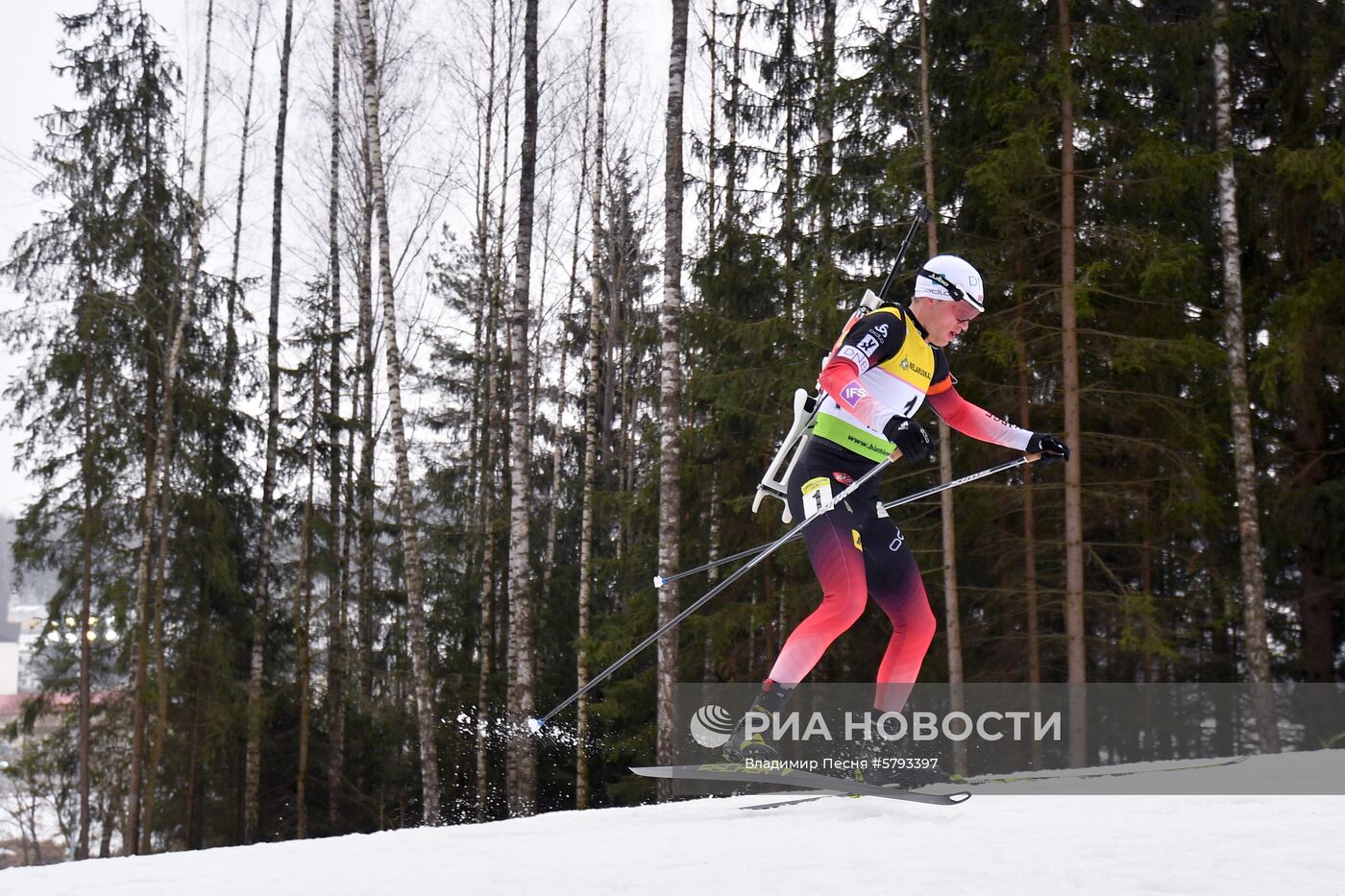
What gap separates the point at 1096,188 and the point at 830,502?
25.6 feet

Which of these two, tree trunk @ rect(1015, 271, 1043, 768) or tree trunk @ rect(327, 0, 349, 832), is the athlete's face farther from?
tree trunk @ rect(327, 0, 349, 832)

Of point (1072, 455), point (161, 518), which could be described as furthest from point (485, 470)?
point (1072, 455)

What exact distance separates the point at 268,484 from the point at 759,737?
14319 millimetres

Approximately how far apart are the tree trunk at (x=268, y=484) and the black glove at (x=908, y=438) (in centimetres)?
1445

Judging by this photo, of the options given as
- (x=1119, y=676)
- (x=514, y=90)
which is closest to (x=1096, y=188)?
(x=1119, y=676)

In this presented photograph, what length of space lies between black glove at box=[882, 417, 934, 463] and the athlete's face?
363 millimetres

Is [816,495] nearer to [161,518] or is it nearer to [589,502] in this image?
[589,502]

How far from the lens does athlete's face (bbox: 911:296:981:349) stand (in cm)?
439

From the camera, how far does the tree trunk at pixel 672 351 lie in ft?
34.8

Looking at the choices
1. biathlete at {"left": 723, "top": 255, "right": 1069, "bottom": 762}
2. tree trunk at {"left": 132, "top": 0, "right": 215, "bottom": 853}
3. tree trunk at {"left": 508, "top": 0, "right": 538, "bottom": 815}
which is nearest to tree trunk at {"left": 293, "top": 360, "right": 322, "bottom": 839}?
tree trunk at {"left": 132, "top": 0, "right": 215, "bottom": 853}

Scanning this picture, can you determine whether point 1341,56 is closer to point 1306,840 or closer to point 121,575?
point 1306,840

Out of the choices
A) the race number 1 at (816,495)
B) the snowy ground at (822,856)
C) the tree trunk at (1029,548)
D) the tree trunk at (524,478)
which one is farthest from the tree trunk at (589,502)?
the race number 1 at (816,495)

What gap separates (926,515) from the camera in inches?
484

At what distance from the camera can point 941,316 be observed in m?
4.43
